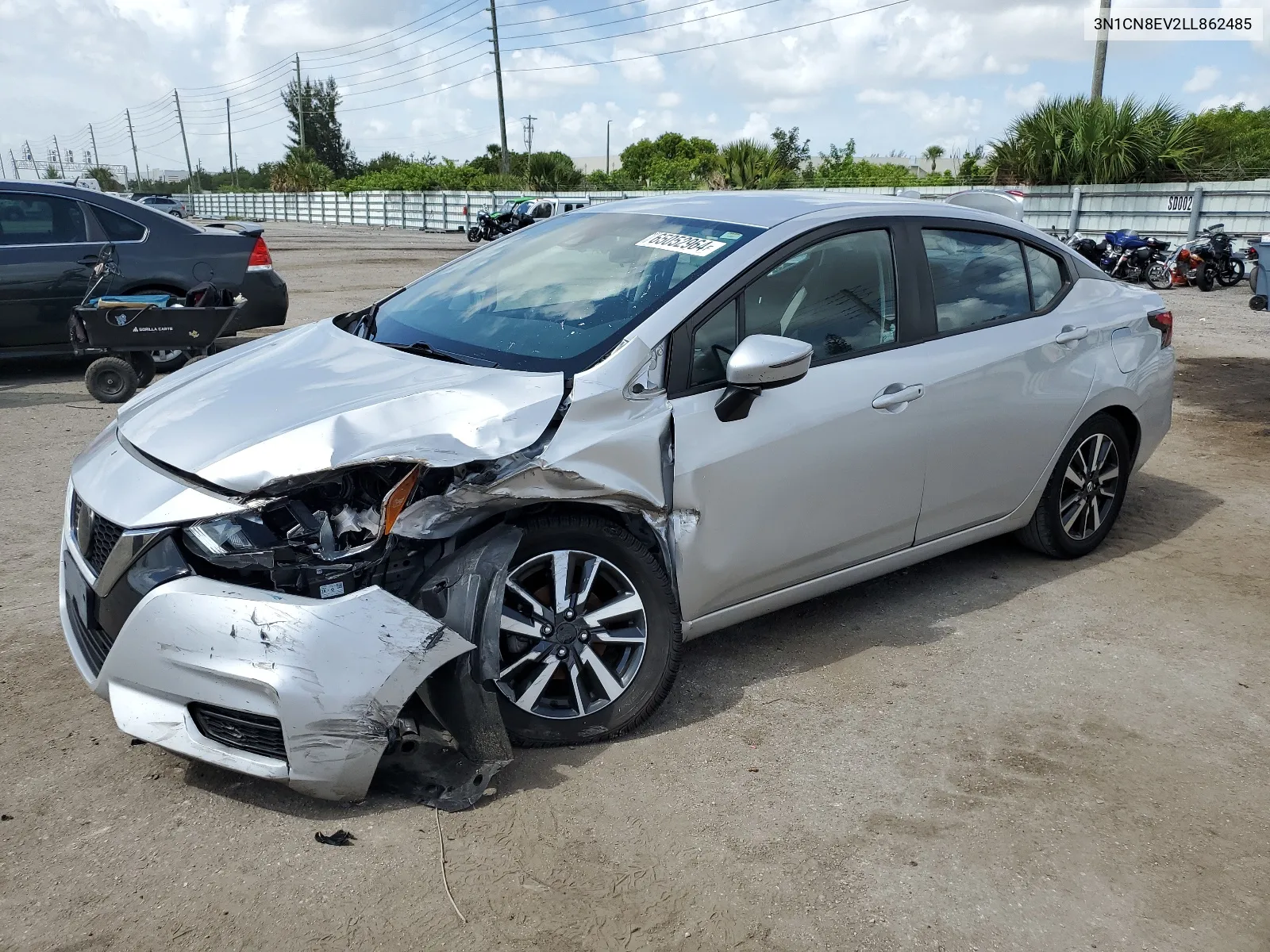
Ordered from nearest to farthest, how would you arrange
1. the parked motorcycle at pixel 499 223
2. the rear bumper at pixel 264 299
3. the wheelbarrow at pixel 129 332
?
the wheelbarrow at pixel 129 332, the rear bumper at pixel 264 299, the parked motorcycle at pixel 499 223

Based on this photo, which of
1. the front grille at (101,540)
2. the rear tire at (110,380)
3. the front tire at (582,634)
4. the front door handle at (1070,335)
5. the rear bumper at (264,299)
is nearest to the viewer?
the front grille at (101,540)

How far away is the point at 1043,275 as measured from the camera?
4648 mm

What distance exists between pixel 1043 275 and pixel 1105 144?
22276 millimetres

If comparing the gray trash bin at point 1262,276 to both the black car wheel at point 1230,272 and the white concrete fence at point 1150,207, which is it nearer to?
the white concrete fence at point 1150,207

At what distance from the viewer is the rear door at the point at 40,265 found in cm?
855

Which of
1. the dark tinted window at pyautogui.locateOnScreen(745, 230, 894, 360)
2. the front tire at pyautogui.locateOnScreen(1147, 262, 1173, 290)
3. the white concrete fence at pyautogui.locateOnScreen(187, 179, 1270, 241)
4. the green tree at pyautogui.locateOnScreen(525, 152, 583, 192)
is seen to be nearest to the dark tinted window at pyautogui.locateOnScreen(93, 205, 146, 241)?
the dark tinted window at pyautogui.locateOnScreen(745, 230, 894, 360)

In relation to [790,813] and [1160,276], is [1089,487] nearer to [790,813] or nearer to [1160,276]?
[790,813]

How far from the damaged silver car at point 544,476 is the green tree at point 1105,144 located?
2239 centimetres

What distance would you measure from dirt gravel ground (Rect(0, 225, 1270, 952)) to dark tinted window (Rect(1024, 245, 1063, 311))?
1274 millimetres

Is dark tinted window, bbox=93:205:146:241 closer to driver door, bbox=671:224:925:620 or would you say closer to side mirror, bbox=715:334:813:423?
driver door, bbox=671:224:925:620

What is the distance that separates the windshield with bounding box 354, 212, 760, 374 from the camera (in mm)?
3459

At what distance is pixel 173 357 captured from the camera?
9656 mm

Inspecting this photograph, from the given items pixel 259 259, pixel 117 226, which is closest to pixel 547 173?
pixel 259 259

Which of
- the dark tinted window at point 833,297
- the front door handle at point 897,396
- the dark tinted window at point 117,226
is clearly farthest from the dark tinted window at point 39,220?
the front door handle at point 897,396
